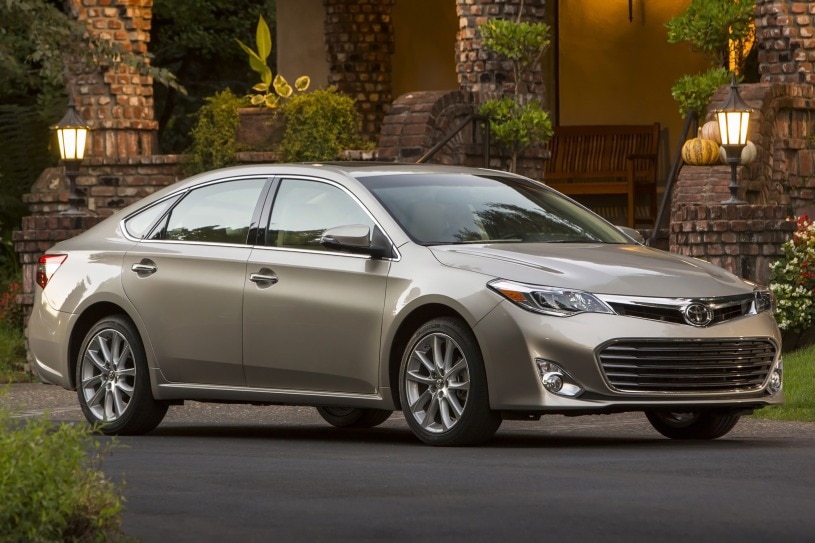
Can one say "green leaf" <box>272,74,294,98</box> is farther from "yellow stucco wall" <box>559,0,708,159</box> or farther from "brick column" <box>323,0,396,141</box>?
"yellow stucco wall" <box>559,0,708,159</box>

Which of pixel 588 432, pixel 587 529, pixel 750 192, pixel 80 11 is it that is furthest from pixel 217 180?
pixel 80 11

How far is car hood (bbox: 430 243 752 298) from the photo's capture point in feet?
33.2

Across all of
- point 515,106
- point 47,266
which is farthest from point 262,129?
point 47,266

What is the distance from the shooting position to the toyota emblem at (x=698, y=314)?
33.4 ft

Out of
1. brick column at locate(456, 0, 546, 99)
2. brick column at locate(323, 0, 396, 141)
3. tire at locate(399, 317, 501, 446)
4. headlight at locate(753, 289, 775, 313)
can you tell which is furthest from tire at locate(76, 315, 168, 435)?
brick column at locate(323, 0, 396, 141)

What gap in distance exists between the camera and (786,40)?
20.0 m

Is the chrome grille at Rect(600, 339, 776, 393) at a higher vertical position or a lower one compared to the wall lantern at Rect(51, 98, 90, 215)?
lower

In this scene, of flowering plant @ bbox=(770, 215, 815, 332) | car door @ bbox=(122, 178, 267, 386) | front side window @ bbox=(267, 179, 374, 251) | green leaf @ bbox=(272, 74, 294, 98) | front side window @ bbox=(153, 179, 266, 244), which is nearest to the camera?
front side window @ bbox=(267, 179, 374, 251)

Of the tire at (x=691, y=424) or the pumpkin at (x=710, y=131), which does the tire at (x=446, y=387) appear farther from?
the pumpkin at (x=710, y=131)

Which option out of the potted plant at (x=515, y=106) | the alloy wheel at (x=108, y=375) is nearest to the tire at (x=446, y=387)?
the alloy wheel at (x=108, y=375)

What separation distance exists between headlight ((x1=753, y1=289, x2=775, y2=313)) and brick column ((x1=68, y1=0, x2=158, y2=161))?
41.4ft

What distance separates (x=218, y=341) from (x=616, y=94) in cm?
1451

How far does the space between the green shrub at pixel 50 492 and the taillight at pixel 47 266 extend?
584 centimetres

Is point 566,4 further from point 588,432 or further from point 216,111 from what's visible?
point 588,432
